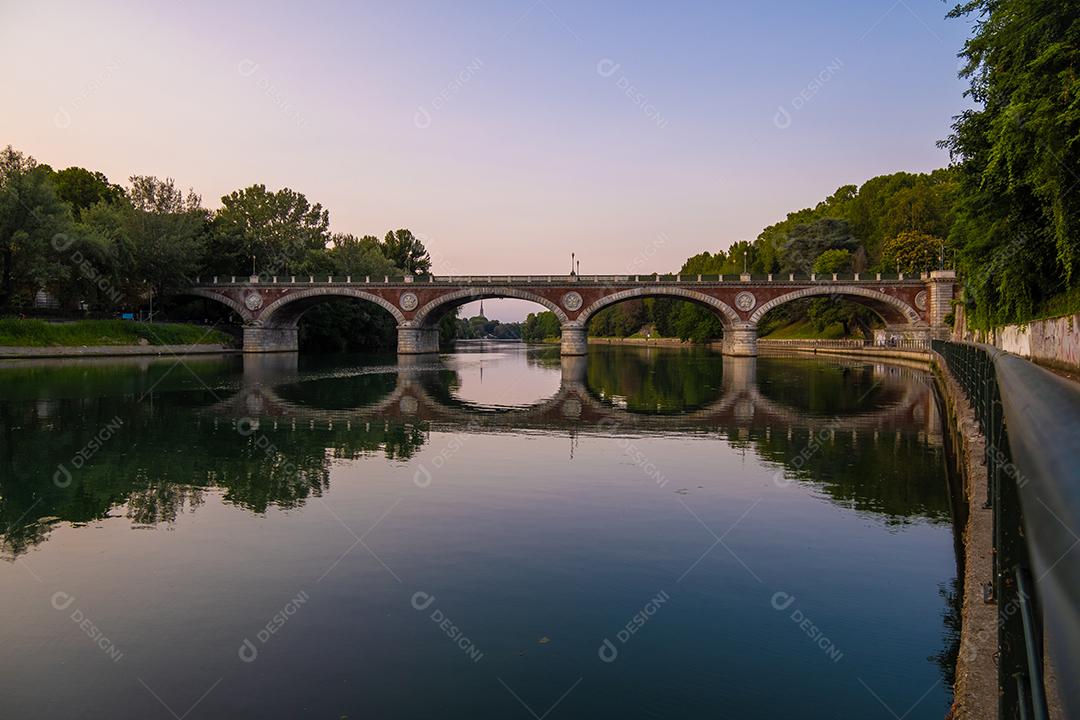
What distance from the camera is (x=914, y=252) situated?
3110 inches

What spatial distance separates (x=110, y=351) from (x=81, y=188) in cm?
2983

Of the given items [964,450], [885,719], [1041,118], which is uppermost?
[1041,118]

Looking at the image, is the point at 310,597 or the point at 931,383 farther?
the point at 931,383

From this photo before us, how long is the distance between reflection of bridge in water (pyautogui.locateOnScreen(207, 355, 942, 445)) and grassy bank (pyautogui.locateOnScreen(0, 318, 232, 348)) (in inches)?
1082

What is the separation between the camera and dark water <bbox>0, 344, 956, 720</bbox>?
663cm

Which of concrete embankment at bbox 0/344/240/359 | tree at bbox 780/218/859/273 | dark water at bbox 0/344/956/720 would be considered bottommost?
dark water at bbox 0/344/956/720

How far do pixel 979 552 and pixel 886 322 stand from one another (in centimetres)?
7259

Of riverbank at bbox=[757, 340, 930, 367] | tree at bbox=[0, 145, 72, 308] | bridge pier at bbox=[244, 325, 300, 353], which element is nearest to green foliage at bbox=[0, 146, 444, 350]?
tree at bbox=[0, 145, 72, 308]

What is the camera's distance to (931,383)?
3753 centimetres

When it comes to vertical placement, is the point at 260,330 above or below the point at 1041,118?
below

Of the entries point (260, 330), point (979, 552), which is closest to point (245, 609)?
point (979, 552)

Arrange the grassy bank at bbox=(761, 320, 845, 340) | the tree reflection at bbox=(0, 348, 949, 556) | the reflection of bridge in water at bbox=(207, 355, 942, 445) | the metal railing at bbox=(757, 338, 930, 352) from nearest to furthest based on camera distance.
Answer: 1. the tree reflection at bbox=(0, 348, 949, 556)
2. the reflection of bridge in water at bbox=(207, 355, 942, 445)
3. the metal railing at bbox=(757, 338, 930, 352)
4. the grassy bank at bbox=(761, 320, 845, 340)

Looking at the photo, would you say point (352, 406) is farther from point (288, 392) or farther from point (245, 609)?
point (245, 609)

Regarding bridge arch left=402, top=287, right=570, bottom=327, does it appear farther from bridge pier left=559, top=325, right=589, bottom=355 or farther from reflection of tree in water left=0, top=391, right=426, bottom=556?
reflection of tree in water left=0, top=391, right=426, bottom=556
